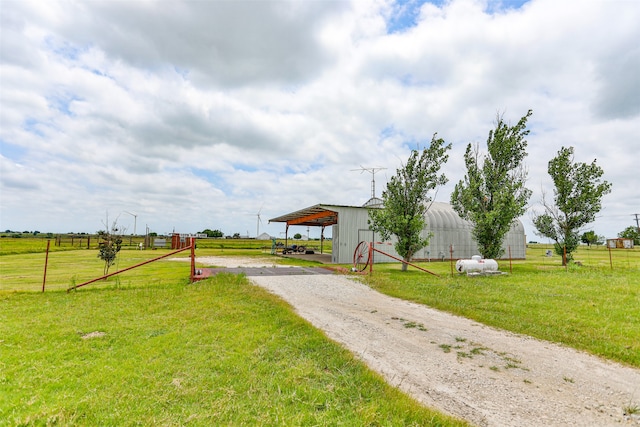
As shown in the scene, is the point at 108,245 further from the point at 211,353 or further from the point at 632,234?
the point at 632,234

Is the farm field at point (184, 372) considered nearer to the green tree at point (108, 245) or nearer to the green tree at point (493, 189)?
the green tree at point (108, 245)

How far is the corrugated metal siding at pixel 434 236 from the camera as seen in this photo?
21.3 m

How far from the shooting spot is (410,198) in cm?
1706

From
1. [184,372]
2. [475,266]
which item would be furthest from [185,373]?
[475,266]

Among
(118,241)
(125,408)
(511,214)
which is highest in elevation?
(511,214)

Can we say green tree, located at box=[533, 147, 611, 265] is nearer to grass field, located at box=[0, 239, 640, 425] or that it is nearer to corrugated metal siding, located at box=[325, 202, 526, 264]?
corrugated metal siding, located at box=[325, 202, 526, 264]

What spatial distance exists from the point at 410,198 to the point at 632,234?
82.1 meters

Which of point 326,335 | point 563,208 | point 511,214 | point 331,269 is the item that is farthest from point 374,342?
point 563,208

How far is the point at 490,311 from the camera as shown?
7.95 m

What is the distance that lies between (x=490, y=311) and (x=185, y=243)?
145ft

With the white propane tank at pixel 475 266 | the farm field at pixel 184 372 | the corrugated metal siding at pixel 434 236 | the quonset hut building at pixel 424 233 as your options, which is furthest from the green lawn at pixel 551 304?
the corrugated metal siding at pixel 434 236

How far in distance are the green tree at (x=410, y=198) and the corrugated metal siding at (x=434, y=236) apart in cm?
148

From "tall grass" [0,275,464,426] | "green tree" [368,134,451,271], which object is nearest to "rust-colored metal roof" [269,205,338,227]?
"green tree" [368,134,451,271]

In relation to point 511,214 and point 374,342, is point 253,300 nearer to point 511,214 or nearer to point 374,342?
point 374,342
